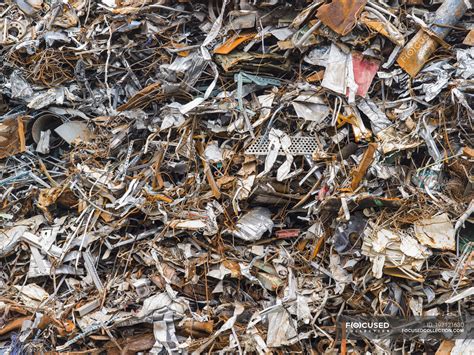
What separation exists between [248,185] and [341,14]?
124cm

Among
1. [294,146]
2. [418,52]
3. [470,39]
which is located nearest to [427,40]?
[418,52]

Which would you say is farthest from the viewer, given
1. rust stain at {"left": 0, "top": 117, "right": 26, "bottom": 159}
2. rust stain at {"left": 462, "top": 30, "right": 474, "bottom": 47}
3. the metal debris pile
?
rust stain at {"left": 0, "top": 117, "right": 26, "bottom": 159}

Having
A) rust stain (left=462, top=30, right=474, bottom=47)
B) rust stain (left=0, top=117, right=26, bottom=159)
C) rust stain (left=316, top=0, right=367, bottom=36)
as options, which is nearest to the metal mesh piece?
rust stain (left=316, top=0, right=367, bottom=36)

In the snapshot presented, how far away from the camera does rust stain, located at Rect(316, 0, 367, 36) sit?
129 inches

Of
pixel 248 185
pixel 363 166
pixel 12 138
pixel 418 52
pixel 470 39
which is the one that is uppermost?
pixel 470 39

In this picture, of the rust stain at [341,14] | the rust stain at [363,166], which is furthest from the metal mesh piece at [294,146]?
the rust stain at [341,14]

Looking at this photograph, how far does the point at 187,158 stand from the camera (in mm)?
3564

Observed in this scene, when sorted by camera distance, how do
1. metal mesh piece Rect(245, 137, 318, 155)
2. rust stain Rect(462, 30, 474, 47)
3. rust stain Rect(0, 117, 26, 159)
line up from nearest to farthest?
rust stain Rect(462, 30, 474, 47) → metal mesh piece Rect(245, 137, 318, 155) → rust stain Rect(0, 117, 26, 159)

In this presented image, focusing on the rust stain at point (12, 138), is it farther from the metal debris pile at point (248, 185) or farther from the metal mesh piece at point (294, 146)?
the metal mesh piece at point (294, 146)

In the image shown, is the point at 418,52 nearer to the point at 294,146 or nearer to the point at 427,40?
the point at 427,40

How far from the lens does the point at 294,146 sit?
340 centimetres

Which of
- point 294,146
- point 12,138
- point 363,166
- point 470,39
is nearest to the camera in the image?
point 363,166

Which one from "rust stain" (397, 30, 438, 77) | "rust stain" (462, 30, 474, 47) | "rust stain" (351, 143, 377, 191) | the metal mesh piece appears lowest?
the metal mesh piece

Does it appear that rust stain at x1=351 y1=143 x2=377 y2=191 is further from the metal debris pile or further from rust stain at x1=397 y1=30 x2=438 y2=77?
rust stain at x1=397 y1=30 x2=438 y2=77
